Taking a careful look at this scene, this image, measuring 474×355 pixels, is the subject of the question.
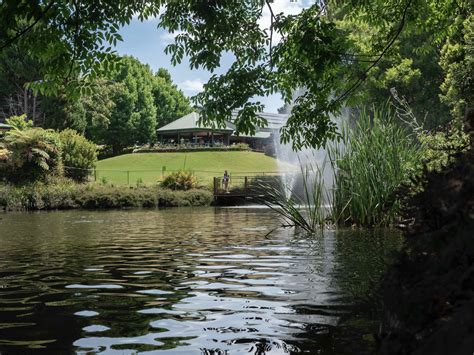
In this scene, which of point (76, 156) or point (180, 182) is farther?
point (76, 156)

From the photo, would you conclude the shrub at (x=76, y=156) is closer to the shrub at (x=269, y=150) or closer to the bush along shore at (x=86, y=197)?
the bush along shore at (x=86, y=197)

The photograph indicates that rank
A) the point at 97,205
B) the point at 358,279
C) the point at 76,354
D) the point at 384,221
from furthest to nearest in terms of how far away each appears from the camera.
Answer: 1. the point at 97,205
2. the point at 384,221
3. the point at 358,279
4. the point at 76,354

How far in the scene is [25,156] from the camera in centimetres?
3347

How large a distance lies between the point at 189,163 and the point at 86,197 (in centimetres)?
2617

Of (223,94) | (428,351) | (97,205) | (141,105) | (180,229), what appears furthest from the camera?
(141,105)

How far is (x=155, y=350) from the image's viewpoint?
13.8 feet

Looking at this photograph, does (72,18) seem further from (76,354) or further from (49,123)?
(49,123)

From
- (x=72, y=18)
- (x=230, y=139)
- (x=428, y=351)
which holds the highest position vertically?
(x=230, y=139)

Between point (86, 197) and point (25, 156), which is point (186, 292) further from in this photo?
point (25, 156)

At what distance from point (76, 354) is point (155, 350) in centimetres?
60

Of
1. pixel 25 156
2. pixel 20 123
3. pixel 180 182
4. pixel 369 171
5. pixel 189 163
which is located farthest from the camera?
pixel 189 163

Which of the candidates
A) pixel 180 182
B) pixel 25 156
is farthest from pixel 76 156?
pixel 180 182

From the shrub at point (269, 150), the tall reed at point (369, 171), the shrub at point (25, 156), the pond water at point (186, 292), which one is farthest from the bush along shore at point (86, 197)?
the shrub at point (269, 150)

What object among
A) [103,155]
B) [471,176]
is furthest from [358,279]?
[103,155]
